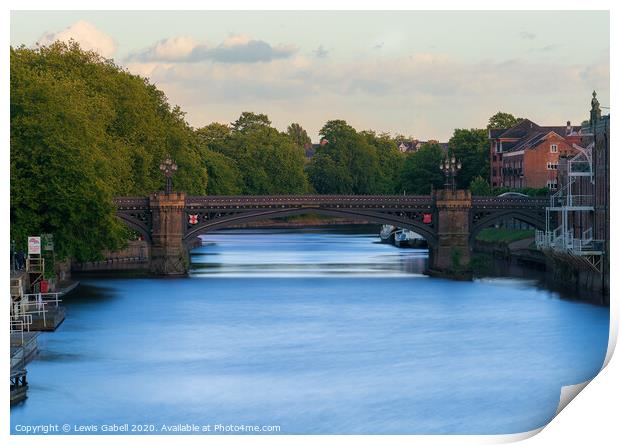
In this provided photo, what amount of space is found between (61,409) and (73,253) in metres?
27.7

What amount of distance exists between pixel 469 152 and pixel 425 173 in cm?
673

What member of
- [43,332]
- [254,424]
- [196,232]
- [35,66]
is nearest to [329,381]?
[254,424]

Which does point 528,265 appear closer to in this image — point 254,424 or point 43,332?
point 43,332

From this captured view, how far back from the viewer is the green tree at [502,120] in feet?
566

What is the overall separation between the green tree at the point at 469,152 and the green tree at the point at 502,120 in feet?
51.8

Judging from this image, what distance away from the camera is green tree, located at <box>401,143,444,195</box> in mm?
151250

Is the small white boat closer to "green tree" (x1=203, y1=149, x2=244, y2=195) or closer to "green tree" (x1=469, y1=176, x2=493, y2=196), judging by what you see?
"green tree" (x1=469, y1=176, x2=493, y2=196)

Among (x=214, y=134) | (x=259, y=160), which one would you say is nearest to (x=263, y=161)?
(x=259, y=160)

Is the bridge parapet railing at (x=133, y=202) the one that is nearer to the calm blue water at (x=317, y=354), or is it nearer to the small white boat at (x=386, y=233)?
the calm blue water at (x=317, y=354)

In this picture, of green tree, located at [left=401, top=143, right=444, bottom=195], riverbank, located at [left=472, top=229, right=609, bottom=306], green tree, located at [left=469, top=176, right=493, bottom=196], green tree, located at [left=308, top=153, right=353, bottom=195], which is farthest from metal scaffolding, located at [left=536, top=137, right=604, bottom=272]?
green tree, located at [left=308, top=153, right=353, bottom=195]

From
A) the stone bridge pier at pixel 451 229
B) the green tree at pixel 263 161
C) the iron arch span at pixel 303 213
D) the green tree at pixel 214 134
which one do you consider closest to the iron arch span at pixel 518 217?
the stone bridge pier at pixel 451 229

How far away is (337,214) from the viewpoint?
9288 centimetres

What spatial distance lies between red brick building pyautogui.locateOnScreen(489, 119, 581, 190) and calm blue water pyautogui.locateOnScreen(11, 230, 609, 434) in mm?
55415

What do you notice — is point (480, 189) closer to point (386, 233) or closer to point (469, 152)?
point (386, 233)
